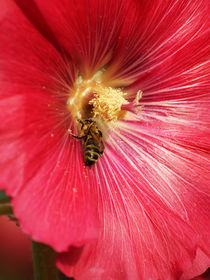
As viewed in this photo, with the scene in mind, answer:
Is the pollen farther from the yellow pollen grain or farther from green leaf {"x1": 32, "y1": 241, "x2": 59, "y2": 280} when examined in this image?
green leaf {"x1": 32, "y1": 241, "x2": 59, "y2": 280}

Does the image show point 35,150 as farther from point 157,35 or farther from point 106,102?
point 157,35

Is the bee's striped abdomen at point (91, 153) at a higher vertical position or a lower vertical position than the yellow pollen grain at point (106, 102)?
lower

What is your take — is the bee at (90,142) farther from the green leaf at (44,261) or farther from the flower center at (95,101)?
the green leaf at (44,261)

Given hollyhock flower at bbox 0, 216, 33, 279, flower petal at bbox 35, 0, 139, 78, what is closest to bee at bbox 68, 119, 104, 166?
flower petal at bbox 35, 0, 139, 78

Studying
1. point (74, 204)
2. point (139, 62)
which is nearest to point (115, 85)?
point (139, 62)

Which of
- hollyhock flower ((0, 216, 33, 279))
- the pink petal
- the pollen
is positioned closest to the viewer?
the pink petal

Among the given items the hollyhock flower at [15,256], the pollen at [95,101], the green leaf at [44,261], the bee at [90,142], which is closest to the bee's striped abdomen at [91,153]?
the bee at [90,142]
